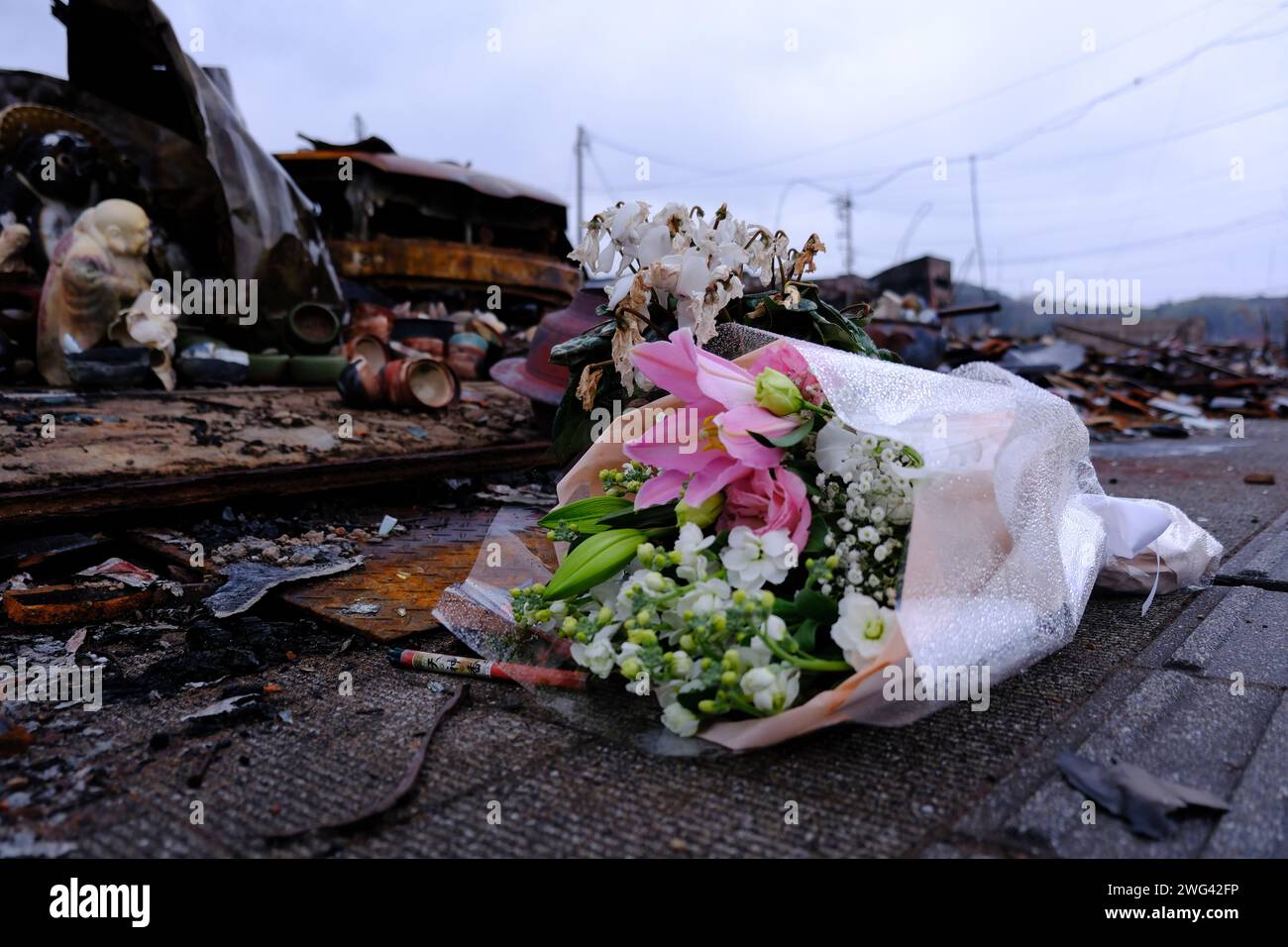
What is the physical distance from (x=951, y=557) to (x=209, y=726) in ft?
4.65

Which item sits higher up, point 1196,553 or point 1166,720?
point 1196,553

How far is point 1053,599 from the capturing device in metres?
1.68

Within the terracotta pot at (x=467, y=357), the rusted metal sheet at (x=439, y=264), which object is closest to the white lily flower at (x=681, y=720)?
the terracotta pot at (x=467, y=357)

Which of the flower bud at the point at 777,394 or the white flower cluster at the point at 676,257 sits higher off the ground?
the white flower cluster at the point at 676,257

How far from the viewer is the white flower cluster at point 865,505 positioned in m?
1.49

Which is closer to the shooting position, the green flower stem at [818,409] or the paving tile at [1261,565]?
the green flower stem at [818,409]

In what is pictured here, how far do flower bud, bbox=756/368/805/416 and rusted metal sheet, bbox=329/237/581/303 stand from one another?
880cm

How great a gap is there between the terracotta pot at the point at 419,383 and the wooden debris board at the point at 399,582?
51.7 inches

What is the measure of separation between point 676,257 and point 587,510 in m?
0.68

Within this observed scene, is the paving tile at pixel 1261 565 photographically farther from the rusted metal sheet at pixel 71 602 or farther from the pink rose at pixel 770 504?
the rusted metal sheet at pixel 71 602

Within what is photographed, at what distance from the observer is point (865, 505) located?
61.4 inches

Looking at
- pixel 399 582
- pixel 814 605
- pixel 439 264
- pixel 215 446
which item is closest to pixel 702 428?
pixel 814 605

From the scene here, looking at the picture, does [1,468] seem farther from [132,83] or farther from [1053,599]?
[132,83]
